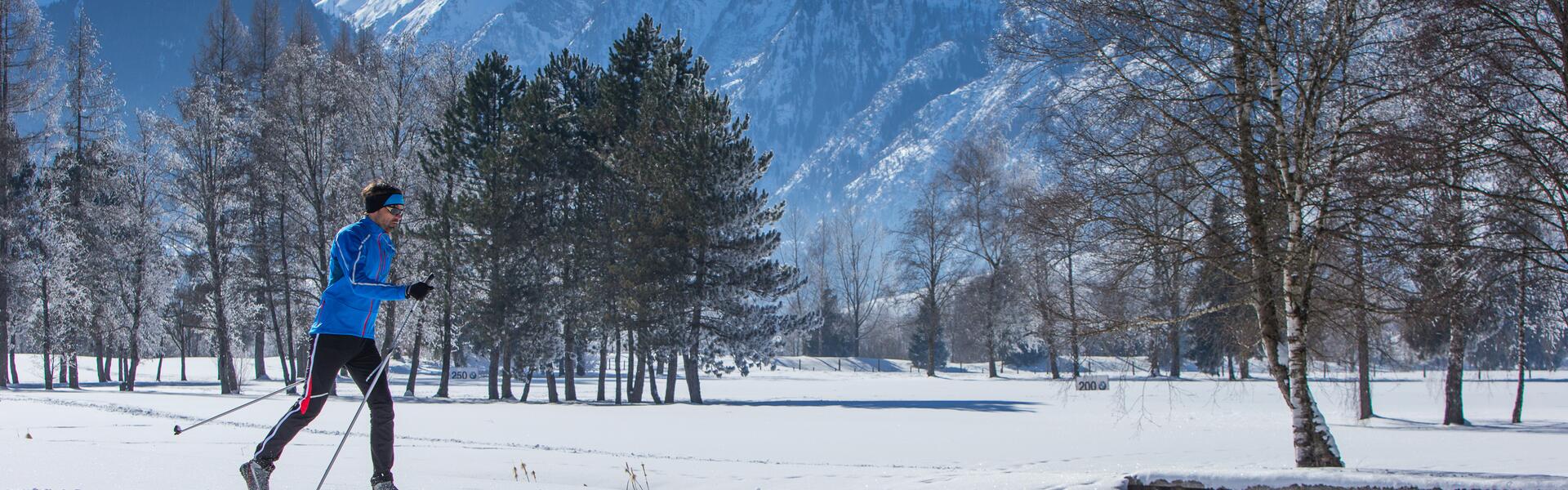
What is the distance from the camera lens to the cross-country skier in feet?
17.3

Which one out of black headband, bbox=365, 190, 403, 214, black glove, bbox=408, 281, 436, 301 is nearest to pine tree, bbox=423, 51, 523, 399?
black headband, bbox=365, 190, 403, 214

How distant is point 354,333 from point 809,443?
11409 millimetres

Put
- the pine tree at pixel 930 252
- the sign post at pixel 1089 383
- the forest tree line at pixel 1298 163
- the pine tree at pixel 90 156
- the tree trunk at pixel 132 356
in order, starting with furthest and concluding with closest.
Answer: the pine tree at pixel 930 252 → the tree trunk at pixel 132 356 → the pine tree at pixel 90 156 → the sign post at pixel 1089 383 → the forest tree line at pixel 1298 163

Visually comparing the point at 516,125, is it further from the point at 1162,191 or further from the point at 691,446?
the point at 1162,191

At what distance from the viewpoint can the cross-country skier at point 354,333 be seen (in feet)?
17.3

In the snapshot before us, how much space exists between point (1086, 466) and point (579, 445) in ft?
22.7

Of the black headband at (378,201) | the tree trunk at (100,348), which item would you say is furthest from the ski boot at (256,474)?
the tree trunk at (100,348)

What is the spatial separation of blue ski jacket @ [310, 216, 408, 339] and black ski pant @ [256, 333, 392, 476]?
7 centimetres

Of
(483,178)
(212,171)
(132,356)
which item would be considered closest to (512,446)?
(483,178)

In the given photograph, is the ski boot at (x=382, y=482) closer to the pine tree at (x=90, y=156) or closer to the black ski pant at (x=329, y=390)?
the black ski pant at (x=329, y=390)

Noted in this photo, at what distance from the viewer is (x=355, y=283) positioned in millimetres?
5266

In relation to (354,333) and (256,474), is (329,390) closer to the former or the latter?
(354,333)

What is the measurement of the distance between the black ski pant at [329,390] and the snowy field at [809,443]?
37.0 inches

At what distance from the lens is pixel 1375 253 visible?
8820 mm
